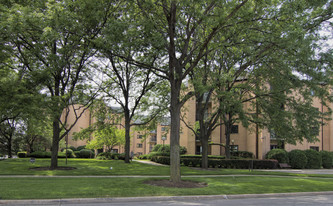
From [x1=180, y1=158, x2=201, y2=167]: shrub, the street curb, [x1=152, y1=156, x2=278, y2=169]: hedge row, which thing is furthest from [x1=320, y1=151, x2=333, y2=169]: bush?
the street curb

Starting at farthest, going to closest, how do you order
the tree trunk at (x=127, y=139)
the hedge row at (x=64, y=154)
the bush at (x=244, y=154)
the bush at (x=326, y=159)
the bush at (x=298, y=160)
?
the hedge row at (x=64, y=154)
the bush at (x=244, y=154)
the bush at (x=326, y=159)
the bush at (x=298, y=160)
the tree trunk at (x=127, y=139)

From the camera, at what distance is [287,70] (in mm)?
16797

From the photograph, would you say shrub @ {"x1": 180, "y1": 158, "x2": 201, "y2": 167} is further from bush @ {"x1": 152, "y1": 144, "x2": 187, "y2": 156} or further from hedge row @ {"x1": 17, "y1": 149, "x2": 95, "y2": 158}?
hedge row @ {"x1": 17, "y1": 149, "x2": 95, "y2": 158}

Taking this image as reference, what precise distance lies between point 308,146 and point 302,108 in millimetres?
21531

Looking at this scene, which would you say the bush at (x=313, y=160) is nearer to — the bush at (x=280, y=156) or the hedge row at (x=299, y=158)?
the hedge row at (x=299, y=158)

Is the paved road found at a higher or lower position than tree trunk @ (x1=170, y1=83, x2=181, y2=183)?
lower

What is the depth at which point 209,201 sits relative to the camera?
1002cm

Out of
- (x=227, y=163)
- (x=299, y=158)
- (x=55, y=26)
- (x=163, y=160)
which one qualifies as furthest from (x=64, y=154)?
(x=299, y=158)

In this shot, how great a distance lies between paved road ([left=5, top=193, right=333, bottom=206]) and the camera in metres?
8.93

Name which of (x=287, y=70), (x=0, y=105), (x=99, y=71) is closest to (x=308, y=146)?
(x=287, y=70)

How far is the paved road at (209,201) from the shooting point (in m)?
8.93

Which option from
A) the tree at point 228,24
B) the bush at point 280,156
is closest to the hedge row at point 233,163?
the bush at point 280,156

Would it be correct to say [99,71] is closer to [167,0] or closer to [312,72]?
[167,0]

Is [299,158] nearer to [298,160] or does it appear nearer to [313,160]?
[298,160]
